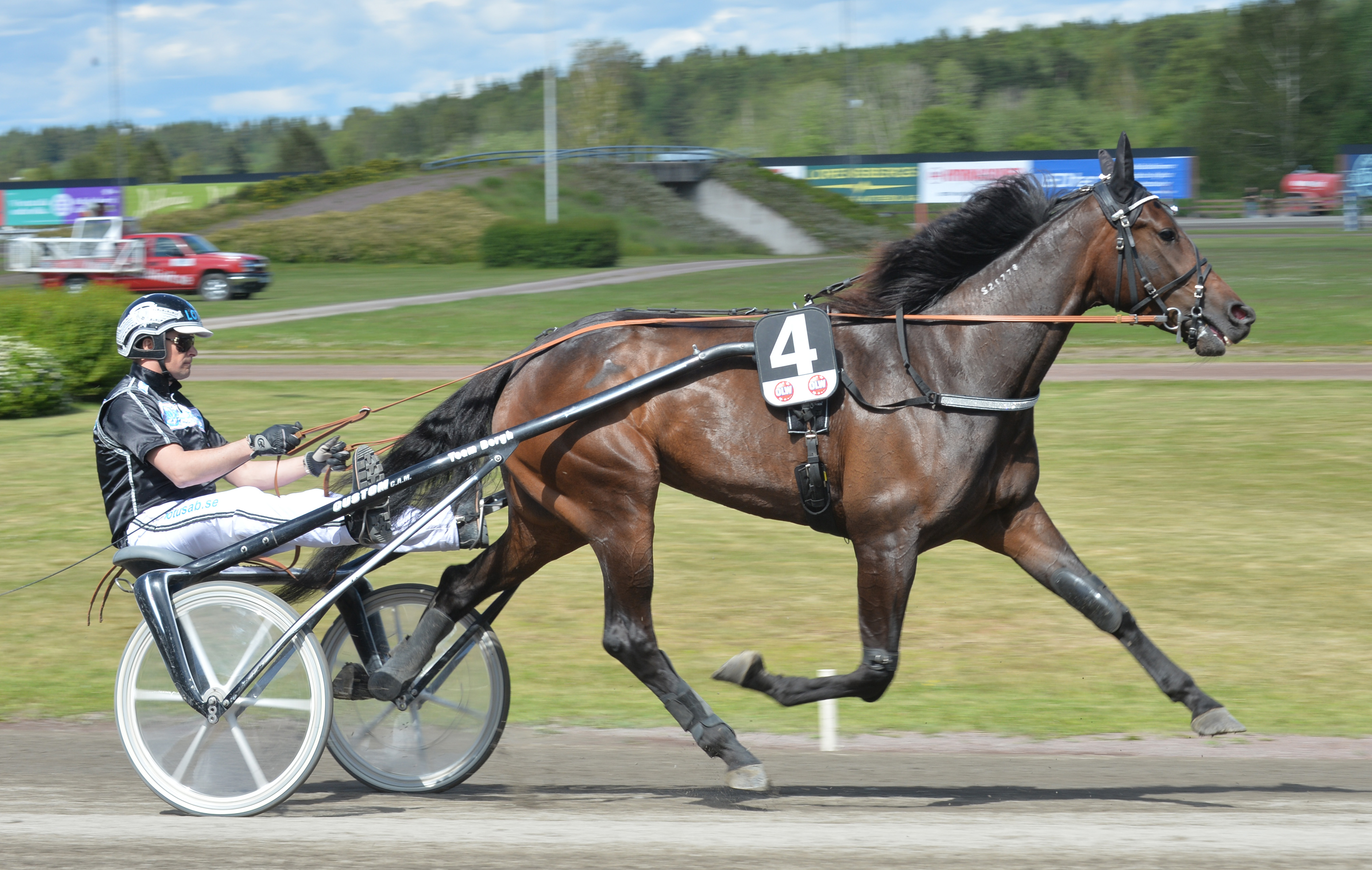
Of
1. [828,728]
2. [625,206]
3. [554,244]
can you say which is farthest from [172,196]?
[828,728]

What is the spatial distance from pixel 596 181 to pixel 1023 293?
44945mm

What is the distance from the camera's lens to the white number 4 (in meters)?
4.22

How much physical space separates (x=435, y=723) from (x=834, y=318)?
1906mm

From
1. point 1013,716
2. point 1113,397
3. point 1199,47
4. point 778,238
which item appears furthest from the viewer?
point 1199,47

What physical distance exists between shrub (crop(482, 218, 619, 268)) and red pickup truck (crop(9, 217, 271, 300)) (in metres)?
8.95

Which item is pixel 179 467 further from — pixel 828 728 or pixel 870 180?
pixel 870 180

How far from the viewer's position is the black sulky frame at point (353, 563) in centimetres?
412

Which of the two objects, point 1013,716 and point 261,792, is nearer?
point 261,792

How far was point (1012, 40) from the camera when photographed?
397 ft

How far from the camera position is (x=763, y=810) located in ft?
13.5

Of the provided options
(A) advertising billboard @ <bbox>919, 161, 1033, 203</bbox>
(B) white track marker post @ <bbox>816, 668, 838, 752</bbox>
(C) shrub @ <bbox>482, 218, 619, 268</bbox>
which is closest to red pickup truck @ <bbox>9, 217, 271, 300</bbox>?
(C) shrub @ <bbox>482, 218, 619, 268</bbox>

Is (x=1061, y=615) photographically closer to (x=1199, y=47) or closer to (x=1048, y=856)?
(x=1048, y=856)

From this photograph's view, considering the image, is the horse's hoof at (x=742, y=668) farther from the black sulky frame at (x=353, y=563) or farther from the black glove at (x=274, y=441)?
the black glove at (x=274, y=441)

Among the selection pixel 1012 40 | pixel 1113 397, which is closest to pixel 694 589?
pixel 1113 397
